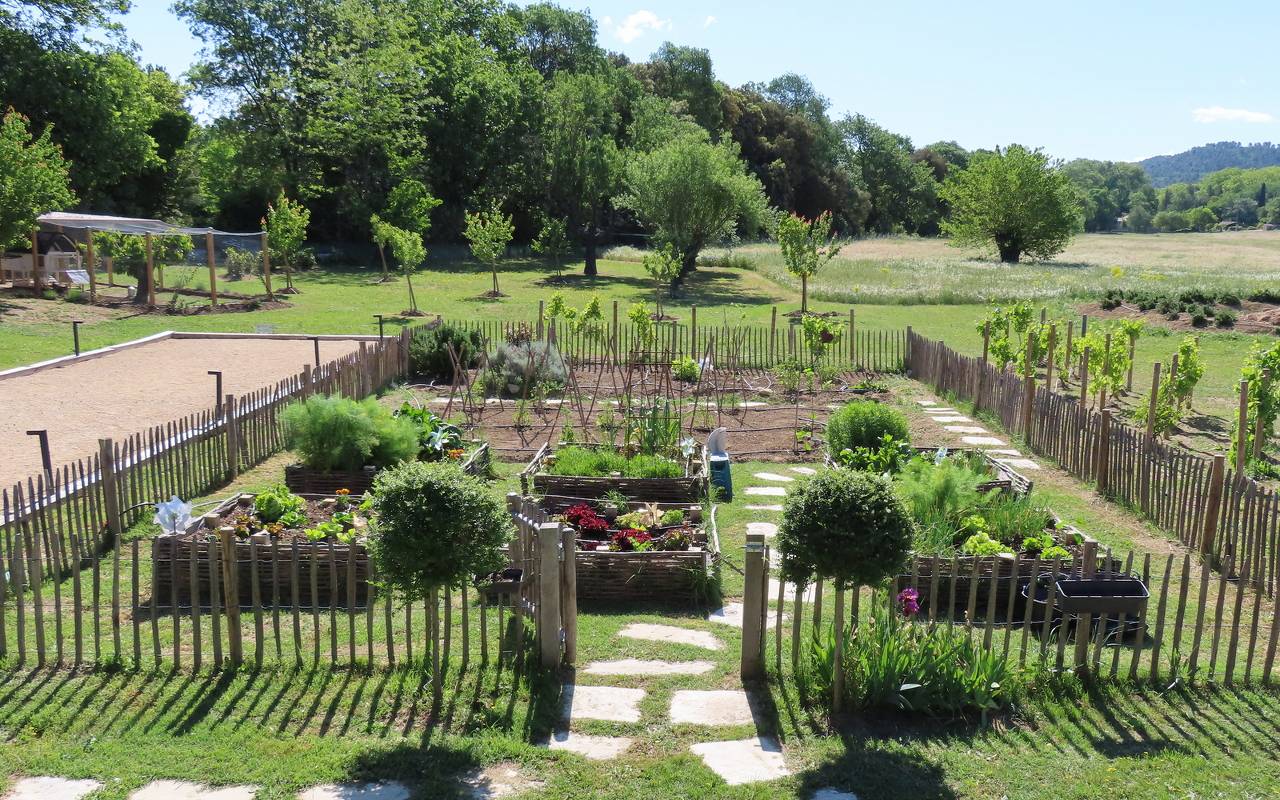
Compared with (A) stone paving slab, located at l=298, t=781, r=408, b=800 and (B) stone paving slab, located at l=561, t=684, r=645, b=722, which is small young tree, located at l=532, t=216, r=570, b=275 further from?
(A) stone paving slab, located at l=298, t=781, r=408, b=800

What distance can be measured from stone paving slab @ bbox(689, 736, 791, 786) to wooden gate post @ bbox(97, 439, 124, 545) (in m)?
6.23

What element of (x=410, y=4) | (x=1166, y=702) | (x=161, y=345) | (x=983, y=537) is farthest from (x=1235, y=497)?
(x=410, y=4)

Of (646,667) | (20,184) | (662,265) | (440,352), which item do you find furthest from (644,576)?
(662,265)

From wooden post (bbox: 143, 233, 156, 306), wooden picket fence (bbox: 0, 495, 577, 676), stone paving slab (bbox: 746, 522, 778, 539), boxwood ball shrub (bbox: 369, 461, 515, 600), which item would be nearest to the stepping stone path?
stone paving slab (bbox: 746, 522, 778, 539)

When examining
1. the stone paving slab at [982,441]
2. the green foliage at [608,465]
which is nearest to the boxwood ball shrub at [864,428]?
the green foliage at [608,465]

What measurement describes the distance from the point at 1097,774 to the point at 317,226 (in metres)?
47.5

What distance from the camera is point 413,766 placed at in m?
5.50

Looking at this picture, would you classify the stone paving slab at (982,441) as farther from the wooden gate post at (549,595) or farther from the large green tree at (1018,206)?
the large green tree at (1018,206)

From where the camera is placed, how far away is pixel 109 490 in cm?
940

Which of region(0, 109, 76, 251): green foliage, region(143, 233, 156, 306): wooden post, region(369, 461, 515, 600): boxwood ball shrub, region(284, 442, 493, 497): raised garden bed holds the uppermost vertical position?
region(0, 109, 76, 251): green foliage

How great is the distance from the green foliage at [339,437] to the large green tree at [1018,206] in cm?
4875

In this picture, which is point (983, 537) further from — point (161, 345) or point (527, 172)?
point (527, 172)

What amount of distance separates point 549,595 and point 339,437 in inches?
211

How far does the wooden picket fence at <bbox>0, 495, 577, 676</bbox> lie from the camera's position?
6629 mm
